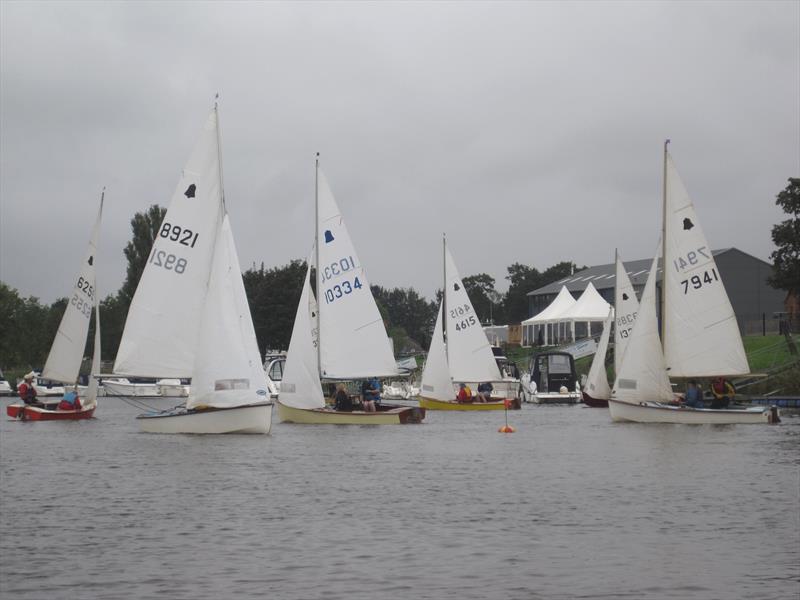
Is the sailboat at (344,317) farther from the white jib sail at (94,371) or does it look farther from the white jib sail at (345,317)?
the white jib sail at (94,371)

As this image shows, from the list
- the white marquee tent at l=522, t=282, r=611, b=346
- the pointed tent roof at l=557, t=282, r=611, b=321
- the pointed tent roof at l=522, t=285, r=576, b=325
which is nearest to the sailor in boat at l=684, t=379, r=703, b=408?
the white marquee tent at l=522, t=282, r=611, b=346

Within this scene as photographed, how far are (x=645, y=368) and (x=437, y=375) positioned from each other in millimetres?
16027

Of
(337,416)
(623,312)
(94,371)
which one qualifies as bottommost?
(337,416)

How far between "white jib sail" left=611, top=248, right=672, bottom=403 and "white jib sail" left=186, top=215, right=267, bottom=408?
15401mm

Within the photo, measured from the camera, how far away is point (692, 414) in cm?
4512

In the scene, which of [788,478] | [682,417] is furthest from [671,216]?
[788,478]

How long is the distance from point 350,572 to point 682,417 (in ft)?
97.3

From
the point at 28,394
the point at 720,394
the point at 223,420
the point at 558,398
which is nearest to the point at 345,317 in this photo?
the point at 223,420

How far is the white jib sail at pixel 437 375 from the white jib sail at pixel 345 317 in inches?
491

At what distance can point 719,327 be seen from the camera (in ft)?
158

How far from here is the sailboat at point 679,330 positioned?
47.2 m

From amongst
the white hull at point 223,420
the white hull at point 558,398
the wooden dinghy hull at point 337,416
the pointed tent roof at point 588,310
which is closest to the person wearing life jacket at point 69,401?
the wooden dinghy hull at point 337,416

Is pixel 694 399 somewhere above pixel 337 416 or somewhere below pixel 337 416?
above

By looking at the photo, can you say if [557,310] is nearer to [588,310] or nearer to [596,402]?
[588,310]
